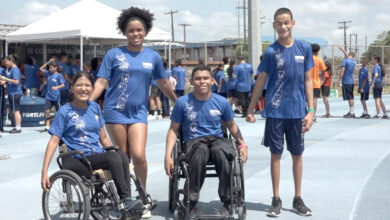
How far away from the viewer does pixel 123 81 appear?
5262 mm

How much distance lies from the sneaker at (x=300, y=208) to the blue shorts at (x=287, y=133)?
0.43m

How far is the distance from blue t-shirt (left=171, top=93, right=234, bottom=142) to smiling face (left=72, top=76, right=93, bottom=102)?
2.53ft

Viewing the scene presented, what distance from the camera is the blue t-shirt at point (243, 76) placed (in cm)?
1636

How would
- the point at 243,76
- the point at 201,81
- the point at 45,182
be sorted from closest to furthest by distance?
the point at 45,182
the point at 201,81
the point at 243,76

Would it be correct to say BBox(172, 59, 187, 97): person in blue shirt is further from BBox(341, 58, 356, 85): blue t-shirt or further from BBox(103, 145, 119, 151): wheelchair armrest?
BBox(103, 145, 119, 151): wheelchair armrest

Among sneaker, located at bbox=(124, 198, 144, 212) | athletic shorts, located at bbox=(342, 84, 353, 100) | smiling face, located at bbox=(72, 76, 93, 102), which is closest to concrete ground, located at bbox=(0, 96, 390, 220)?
sneaker, located at bbox=(124, 198, 144, 212)

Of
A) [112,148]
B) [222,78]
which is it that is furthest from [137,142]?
[222,78]

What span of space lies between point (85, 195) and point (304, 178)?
345 centimetres

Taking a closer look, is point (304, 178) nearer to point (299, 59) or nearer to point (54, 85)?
point (299, 59)

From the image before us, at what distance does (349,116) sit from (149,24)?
11343 mm

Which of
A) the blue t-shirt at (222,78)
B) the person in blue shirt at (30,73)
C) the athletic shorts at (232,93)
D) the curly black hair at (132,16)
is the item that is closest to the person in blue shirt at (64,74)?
the person in blue shirt at (30,73)

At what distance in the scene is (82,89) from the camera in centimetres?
501

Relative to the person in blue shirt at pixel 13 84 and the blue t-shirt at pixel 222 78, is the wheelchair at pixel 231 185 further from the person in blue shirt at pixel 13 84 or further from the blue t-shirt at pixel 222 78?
the blue t-shirt at pixel 222 78

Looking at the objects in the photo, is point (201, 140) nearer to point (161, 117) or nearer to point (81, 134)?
point (81, 134)
